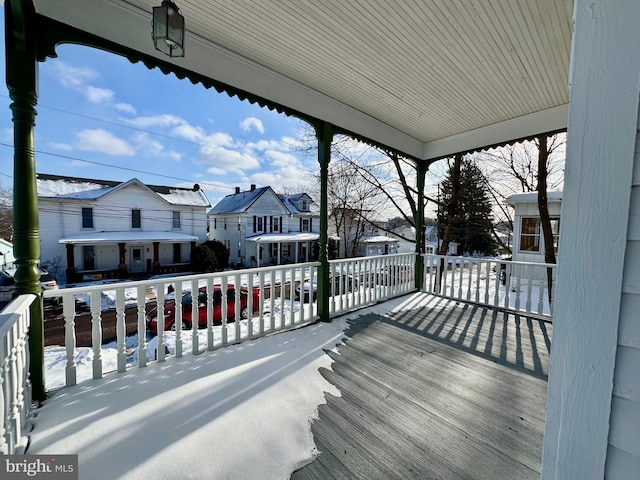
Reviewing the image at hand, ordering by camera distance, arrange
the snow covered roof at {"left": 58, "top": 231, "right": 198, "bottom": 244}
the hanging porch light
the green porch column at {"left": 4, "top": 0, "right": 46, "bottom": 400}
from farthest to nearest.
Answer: the snow covered roof at {"left": 58, "top": 231, "right": 198, "bottom": 244}
the green porch column at {"left": 4, "top": 0, "right": 46, "bottom": 400}
the hanging porch light

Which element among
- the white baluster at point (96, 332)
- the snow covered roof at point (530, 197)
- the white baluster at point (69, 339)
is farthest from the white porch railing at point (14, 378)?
the snow covered roof at point (530, 197)

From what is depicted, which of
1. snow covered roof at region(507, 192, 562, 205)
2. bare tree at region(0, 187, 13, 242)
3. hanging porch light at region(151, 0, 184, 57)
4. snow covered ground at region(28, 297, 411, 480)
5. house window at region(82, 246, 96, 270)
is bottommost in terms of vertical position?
house window at region(82, 246, 96, 270)

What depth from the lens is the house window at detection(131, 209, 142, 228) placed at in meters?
13.4

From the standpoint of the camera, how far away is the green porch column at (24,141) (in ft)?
5.89

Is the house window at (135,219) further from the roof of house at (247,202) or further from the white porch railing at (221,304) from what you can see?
the white porch railing at (221,304)

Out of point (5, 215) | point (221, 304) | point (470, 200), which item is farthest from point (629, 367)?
point (470, 200)

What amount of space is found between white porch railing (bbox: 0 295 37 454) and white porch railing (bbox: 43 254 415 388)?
253 mm

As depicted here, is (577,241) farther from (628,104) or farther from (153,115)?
(153,115)

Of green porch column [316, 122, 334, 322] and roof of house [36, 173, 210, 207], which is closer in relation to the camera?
green porch column [316, 122, 334, 322]

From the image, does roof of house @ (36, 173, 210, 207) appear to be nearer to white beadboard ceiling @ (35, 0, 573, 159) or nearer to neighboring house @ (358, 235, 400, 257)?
neighboring house @ (358, 235, 400, 257)

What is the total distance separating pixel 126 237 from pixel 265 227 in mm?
7090

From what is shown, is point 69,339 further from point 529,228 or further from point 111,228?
point 111,228

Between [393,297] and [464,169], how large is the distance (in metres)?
7.59

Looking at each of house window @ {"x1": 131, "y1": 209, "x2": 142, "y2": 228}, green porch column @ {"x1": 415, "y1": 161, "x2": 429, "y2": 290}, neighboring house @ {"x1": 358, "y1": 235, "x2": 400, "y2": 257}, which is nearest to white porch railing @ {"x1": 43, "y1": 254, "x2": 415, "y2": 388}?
green porch column @ {"x1": 415, "y1": 161, "x2": 429, "y2": 290}
